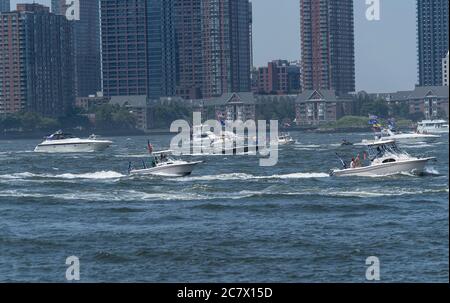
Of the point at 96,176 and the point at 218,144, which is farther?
the point at 218,144

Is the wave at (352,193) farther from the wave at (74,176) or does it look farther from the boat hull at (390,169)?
the wave at (74,176)

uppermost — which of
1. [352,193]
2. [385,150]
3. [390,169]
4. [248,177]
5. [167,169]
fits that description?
[385,150]

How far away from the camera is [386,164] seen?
199 feet

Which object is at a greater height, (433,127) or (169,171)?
(169,171)

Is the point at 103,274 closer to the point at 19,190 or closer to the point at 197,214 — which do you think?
the point at 197,214

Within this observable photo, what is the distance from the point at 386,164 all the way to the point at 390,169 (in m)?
0.39

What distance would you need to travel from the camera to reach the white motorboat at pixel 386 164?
6069 centimetres

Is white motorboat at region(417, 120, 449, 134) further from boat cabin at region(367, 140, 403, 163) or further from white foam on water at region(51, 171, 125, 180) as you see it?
boat cabin at region(367, 140, 403, 163)

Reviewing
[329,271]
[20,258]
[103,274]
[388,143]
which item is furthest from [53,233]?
[388,143]

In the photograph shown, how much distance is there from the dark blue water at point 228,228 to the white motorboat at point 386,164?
62 centimetres

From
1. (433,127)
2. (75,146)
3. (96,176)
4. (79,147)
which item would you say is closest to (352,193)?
(96,176)

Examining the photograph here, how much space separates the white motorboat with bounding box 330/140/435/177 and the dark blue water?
0.62 metres

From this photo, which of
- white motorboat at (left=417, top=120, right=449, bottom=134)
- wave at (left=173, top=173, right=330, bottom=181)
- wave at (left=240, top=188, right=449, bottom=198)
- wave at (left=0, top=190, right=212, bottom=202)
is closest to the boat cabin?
wave at (left=173, top=173, right=330, bottom=181)

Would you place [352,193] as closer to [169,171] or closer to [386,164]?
[386,164]
